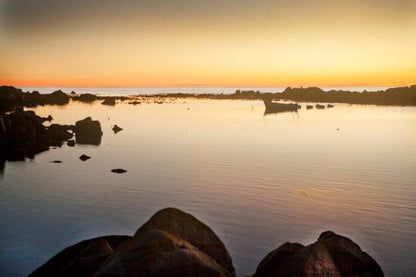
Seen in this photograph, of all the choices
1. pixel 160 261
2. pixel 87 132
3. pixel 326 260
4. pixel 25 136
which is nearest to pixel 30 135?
pixel 25 136

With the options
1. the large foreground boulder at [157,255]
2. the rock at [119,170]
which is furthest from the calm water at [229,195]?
the large foreground boulder at [157,255]

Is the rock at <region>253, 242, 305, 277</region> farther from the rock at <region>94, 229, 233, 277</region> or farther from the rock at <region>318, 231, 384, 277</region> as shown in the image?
the rock at <region>94, 229, 233, 277</region>

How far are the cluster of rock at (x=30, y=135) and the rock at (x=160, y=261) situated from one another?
29.7 meters

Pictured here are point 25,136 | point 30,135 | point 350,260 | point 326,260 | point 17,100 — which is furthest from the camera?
point 17,100

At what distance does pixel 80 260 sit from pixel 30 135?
38.8 m

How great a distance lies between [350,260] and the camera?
1015 centimetres

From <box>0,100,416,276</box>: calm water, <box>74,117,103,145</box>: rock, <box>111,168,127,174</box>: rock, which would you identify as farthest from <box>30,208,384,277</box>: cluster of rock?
<box>74,117,103,145</box>: rock

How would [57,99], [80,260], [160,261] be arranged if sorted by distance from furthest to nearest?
[57,99] → [80,260] → [160,261]

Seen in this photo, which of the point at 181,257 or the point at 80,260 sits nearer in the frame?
the point at 181,257

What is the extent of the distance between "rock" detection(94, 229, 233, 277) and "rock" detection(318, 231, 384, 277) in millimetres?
3661

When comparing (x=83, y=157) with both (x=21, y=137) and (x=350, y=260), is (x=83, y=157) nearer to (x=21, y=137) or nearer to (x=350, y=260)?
(x=21, y=137)

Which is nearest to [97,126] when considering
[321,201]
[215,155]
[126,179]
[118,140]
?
[118,140]

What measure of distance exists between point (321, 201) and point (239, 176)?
7.07 metres

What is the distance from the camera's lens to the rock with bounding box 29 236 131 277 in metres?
9.34
